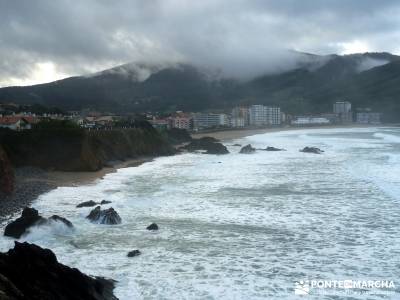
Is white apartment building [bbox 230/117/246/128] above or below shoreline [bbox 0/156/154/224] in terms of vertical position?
below

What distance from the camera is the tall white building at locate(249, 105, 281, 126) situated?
140 m

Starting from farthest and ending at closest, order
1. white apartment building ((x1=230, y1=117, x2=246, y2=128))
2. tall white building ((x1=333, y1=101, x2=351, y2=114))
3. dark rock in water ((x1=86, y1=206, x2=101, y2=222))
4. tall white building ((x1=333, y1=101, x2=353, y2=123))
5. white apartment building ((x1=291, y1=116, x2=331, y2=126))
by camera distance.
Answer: tall white building ((x1=333, y1=101, x2=351, y2=114))
tall white building ((x1=333, y1=101, x2=353, y2=123))
white apartment building ((x1=291, y1=116, x2=331, y2=126))
white apartment building ((x1=230, y1=117, x2=246, y2=128))
dark rock in water ((x1=86, y1=206, x2=101, y2=222))

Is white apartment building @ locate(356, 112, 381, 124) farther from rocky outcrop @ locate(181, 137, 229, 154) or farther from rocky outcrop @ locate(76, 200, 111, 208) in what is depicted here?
rocky outcrop @ locate(76, 200, 111, 208)

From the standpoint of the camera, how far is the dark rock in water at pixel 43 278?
816 cm

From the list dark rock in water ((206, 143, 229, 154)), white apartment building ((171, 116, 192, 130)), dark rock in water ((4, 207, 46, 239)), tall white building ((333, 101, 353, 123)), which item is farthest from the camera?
tall white building ((333, 101, 353, 123))

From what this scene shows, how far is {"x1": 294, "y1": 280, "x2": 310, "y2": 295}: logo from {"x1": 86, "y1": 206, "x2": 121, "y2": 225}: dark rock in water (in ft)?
23.6

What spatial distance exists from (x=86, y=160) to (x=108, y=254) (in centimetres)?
1912

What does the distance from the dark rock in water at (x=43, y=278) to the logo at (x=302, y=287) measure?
3588 millimetres

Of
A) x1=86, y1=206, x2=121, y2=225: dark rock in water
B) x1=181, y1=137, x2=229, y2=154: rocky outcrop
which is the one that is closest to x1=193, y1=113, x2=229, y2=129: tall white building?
x1=181, y1=137, x2=229, y2=154: rocky outcrop

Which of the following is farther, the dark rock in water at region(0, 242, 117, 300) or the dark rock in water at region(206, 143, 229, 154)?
the dark rock in water at region(206, 143, 229, 154)

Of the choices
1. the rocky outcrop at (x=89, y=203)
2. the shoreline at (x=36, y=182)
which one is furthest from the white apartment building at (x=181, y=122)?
the rocky outcrop at (x=89, y=203)

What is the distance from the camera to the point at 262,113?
466 ft

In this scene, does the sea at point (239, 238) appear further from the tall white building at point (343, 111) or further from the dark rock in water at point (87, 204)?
the tall white building at point (343, 111)

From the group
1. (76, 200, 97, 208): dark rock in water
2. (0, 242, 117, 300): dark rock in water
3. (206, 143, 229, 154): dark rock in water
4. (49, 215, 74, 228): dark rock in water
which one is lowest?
(206, 143, 229, 154): dark rock in water
